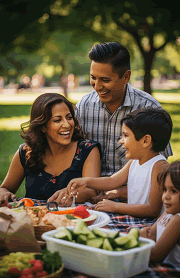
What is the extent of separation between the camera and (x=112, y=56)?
392cm

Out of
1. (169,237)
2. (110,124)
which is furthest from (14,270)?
(110,124)

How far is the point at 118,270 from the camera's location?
1707 mm

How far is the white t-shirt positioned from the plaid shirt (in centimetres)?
97

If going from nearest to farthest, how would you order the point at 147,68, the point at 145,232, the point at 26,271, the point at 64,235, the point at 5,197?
the point at 26,271, the point at 64,235, the point at 145,232, the point at 5,197, the point at 147,68

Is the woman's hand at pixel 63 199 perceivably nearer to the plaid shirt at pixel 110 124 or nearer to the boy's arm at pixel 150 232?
the boy's arm at pixel 150 232

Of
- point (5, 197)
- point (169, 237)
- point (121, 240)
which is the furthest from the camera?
point (5, 197)

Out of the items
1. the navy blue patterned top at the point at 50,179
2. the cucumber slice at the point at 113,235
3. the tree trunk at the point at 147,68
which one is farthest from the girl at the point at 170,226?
the tree trunk at the point at 147,68

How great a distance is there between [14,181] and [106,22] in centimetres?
1204

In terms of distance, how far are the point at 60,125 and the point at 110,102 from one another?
2.71ft

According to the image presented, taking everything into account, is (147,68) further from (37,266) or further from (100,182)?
(37,266)

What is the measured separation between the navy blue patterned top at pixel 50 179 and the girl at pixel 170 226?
51.4 inches

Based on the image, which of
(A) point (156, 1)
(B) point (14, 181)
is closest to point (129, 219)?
(B) point (14, 181)

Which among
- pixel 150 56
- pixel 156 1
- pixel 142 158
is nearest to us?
pixel 142 158

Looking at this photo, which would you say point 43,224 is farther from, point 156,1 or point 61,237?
point 156,1
